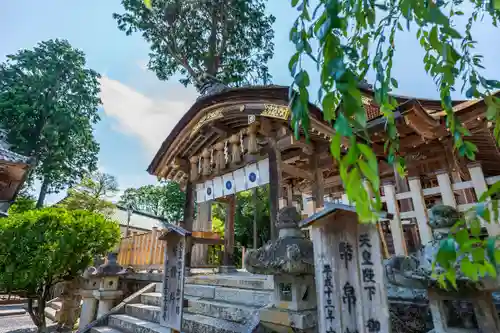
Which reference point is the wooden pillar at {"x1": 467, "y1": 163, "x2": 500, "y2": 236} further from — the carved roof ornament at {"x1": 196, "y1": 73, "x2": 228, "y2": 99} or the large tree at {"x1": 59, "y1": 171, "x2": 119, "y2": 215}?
the large tree at {"x1": 59, "y1": 171, "x2": 119, "y2": 215}

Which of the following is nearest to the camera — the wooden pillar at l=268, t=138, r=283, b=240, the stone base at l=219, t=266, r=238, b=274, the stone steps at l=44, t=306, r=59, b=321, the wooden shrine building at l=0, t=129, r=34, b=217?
the wooden pillar at l=268, t=138, r=283, b=240

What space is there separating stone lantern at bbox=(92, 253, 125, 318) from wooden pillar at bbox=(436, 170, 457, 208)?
749 centimetres

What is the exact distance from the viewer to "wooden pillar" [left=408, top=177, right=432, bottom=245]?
A: 3.61 m

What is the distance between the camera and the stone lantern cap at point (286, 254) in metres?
2.81

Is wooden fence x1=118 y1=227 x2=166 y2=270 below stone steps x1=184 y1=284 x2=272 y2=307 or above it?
above

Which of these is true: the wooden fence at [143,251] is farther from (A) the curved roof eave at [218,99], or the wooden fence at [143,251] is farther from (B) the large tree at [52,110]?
(B) the large tree at [52,110]

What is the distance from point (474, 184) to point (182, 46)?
1475 cm

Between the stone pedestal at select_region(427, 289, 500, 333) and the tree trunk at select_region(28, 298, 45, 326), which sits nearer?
the stone pedestal at select_region(427, 289, 500, 333)

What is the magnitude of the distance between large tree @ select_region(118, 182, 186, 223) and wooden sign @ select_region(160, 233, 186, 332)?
23152 mm

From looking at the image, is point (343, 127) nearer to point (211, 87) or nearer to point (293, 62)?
point (293, 62)

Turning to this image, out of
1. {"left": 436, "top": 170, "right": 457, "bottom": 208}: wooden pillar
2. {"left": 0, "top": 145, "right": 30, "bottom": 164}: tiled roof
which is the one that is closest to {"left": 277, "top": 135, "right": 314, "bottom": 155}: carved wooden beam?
{"left": 436, "top": 170, "right": 457, "bottom": 208}: wooden pillar

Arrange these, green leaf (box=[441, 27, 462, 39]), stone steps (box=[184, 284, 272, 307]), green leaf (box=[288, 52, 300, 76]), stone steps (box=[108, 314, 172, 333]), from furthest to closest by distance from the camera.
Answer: stone steps (box=[108, 314, 172, 333]) < stone steps (box=[184, 284, 272, 307]) < green leaf (box=[288, 52, 300, 76]) < green leaf (box=[441, 27, 462, 39])

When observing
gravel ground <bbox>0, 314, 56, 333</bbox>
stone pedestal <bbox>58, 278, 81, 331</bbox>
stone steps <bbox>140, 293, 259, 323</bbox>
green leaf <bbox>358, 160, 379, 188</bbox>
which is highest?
green leaf <bbox>358, 160, 379, 188</bbox>

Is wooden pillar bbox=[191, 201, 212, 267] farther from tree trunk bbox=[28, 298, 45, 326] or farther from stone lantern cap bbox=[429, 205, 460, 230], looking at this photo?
stone lantern cap bbox=[429, 205, 460, 230]
